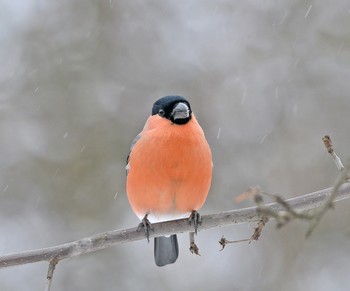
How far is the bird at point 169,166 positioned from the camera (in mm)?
3707

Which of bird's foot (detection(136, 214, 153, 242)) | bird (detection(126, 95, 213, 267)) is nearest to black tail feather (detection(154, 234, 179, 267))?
bird (detection(126, 95, 213, 267))

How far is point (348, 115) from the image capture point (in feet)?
21.0

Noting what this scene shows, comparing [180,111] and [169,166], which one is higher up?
[180,111]

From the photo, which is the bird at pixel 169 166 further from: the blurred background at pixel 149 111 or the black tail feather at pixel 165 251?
the blurred background at pixel 149 111

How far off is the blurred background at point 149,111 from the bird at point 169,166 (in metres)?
2.28

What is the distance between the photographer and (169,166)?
145 inches

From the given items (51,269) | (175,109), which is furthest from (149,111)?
(51,269)

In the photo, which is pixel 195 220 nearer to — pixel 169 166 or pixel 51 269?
pixel 169 166

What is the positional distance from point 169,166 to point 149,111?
2.77m

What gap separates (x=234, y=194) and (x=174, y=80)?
1383 millimetres

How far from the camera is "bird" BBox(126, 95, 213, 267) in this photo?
371cm

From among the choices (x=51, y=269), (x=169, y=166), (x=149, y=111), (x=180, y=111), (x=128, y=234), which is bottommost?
(x=51, y=269)

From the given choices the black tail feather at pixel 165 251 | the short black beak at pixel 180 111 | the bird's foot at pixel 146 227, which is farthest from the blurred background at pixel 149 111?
the bird's foot at pixel 146 227

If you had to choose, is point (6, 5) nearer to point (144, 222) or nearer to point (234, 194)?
point (234, 194)
